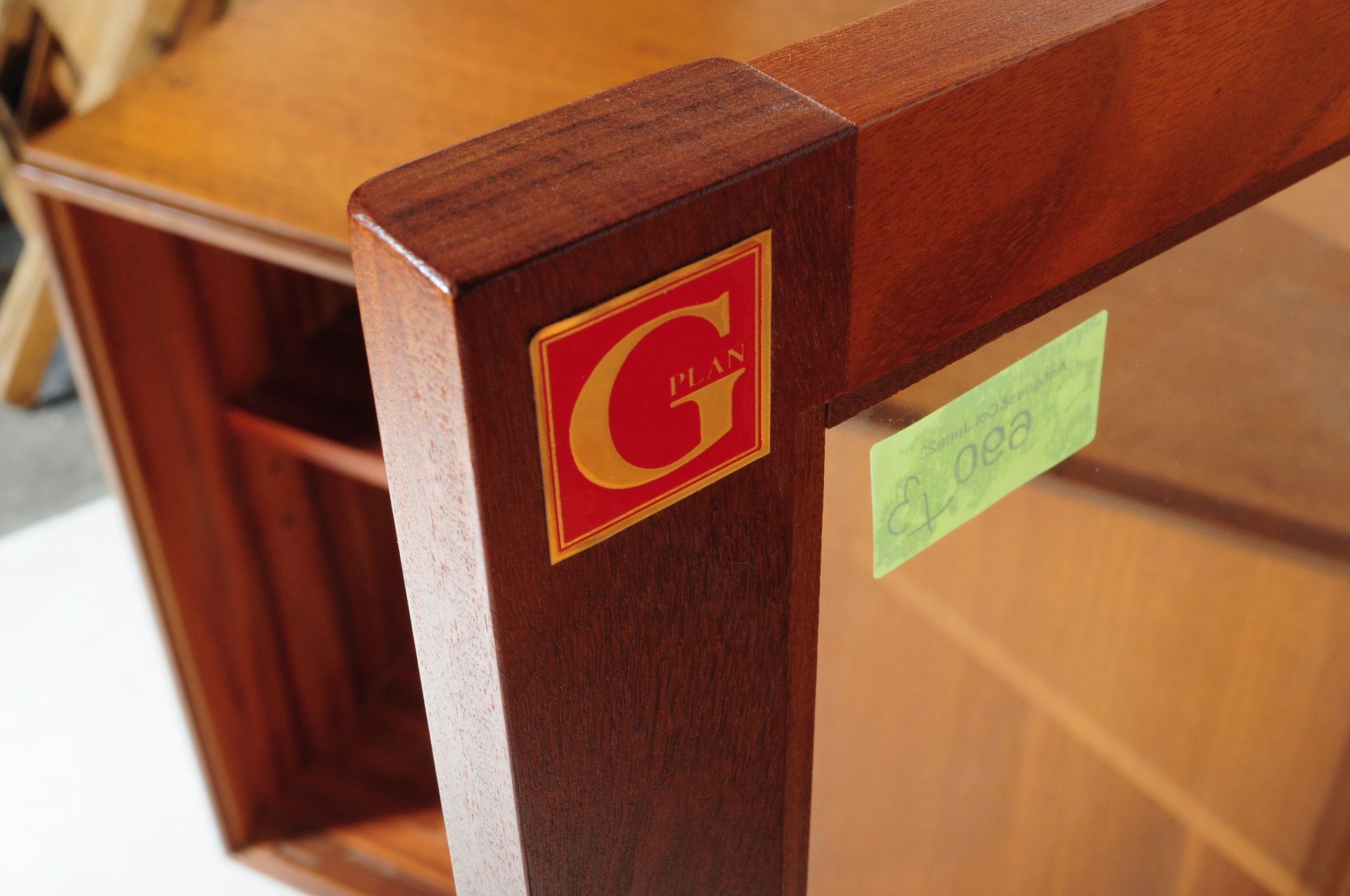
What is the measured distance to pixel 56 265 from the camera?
2.84 feet

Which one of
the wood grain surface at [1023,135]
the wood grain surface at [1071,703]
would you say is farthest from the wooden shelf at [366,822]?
the wood grain surface at [1023,135]

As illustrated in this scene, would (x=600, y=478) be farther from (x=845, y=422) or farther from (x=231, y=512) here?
(x=231, y=512)

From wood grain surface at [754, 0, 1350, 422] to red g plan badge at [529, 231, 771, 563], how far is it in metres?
0.04

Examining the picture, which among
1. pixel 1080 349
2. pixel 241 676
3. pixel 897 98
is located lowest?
pixel 241 676

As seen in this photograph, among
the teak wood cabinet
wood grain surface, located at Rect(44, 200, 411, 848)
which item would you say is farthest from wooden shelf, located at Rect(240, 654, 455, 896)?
the teak wood cabinet

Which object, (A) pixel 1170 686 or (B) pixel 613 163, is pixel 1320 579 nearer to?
(A) pixel 1170 686

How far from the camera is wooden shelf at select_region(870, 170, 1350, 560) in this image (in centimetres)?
42

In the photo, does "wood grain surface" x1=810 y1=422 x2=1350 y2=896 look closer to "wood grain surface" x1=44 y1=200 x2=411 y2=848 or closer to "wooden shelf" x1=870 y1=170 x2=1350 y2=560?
"wooden shelf" x1=870 y1=170 x2=1350 y2=560

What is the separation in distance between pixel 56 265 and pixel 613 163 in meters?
0.71

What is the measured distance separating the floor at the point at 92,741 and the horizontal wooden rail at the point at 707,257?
891 millimetres

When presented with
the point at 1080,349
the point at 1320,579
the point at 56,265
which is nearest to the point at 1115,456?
the point at 1080,349

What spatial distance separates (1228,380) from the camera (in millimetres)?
508

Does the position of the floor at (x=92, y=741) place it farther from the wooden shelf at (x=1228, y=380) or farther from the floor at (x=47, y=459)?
the wooden shelf at (x=1228, y=380)

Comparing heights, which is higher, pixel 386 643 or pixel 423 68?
pixel 423 68
